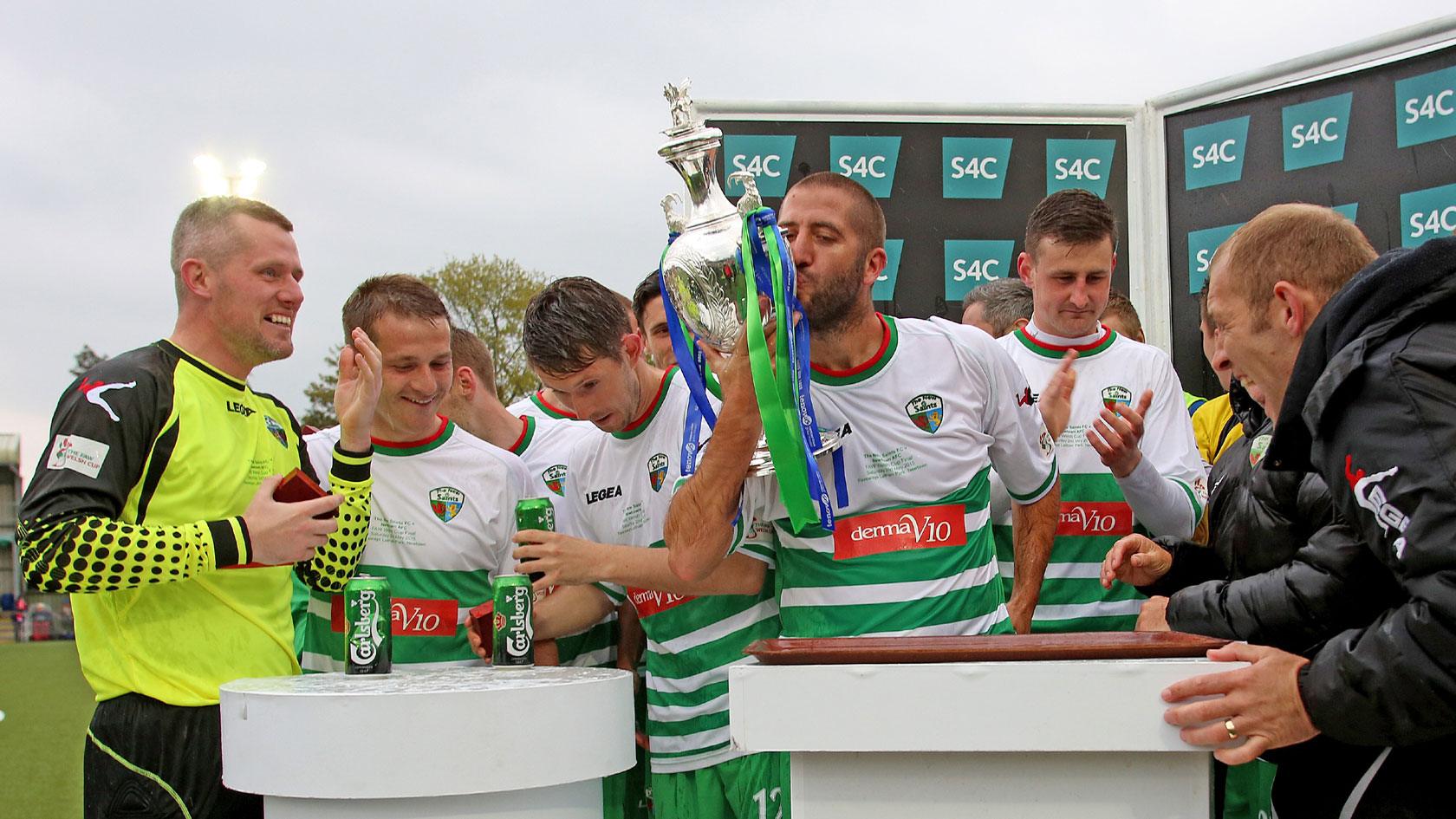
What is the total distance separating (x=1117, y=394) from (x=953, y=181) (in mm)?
1120

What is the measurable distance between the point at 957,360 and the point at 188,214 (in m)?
2.11

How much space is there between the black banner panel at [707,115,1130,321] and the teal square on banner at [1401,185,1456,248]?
960mm

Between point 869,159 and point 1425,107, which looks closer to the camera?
point 1425,107

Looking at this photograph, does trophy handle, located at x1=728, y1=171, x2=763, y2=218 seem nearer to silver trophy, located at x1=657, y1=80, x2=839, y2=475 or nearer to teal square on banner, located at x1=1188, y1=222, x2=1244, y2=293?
silver trophy, located at x1=657, y1=80, x2=839, y2=475

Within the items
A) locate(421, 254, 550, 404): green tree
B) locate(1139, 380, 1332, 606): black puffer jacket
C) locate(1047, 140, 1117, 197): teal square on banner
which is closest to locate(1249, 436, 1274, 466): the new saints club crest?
locate(1139, 380, 1332, 606): black puffer jacket

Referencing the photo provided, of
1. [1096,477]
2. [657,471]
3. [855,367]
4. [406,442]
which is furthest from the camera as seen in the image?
[1096,477]

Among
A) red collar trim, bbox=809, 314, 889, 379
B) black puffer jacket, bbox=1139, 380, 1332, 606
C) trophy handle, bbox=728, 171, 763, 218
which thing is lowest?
black puffer jacket, bbox=1139, 380, 1332, 606

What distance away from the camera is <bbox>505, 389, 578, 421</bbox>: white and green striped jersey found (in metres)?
5.33

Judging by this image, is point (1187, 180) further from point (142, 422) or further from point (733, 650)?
point (142, 422)

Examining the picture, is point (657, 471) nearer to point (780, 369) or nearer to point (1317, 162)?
point (780, 369)

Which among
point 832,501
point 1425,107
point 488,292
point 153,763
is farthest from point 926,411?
point 488,292

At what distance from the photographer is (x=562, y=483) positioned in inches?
166

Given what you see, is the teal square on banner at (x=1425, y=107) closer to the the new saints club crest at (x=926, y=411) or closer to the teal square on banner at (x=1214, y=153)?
the teal square on banner at (x=1214, y=153)

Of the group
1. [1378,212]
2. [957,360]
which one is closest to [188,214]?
[957,360]
